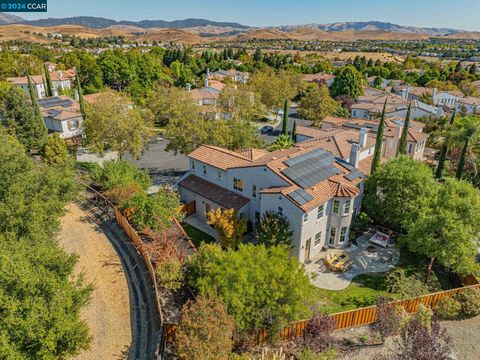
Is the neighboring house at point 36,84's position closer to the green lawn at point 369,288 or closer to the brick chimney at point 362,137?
the brick chimney at point 362,137

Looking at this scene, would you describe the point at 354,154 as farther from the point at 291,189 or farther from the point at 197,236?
the point at 197,236

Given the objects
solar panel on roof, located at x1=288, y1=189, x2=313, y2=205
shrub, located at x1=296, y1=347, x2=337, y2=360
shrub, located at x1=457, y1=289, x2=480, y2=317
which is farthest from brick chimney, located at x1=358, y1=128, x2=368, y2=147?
shrub, located at x1=296, y1=347, x2=337, y2=360

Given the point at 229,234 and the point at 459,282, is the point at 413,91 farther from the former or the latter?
the point at 229,234

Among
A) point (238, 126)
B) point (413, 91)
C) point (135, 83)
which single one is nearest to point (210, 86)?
point (135, 83)

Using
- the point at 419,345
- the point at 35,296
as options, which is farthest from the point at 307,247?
the point at 35,296

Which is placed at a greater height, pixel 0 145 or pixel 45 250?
pixel 0 145

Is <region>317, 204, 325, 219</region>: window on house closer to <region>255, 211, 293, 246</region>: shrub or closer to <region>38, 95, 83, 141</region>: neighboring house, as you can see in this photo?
<region>255, 211, 293, 246</region>: shrub
